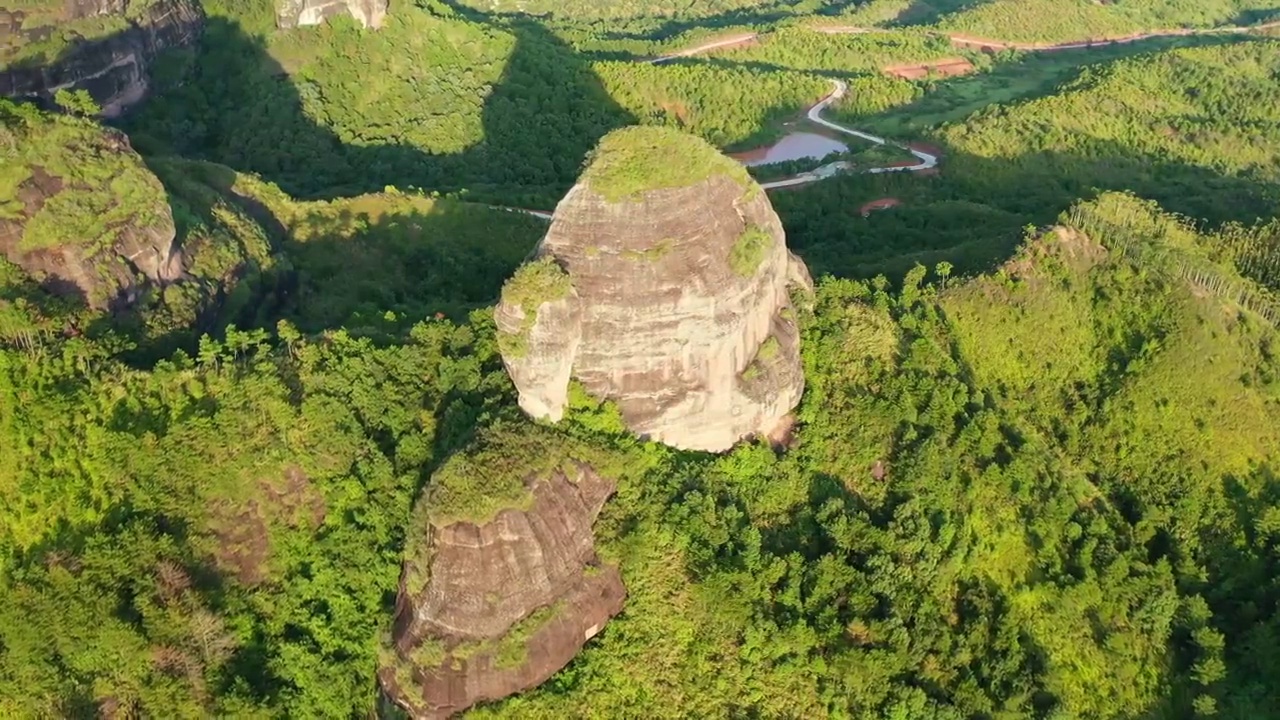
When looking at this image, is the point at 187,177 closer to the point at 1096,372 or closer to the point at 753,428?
the point at 753,428

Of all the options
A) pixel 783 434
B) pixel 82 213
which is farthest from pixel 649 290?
pixel 82 213

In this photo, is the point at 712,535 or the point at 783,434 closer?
the point at 712,535

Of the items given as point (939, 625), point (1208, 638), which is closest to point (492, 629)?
point (939, 625)

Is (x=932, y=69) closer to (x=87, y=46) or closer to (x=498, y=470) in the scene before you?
(x=87, y=46)

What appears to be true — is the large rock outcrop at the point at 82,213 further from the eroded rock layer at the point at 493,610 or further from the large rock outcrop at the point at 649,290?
the eroded rock layer at the point at 493,610

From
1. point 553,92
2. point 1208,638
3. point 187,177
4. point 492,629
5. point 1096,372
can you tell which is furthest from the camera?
point 553,92

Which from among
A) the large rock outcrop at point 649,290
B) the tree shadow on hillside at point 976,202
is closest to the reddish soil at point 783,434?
the large rock outcrop at point 649,290

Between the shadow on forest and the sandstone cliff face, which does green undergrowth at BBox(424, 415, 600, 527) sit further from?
the sandstone cliff face
